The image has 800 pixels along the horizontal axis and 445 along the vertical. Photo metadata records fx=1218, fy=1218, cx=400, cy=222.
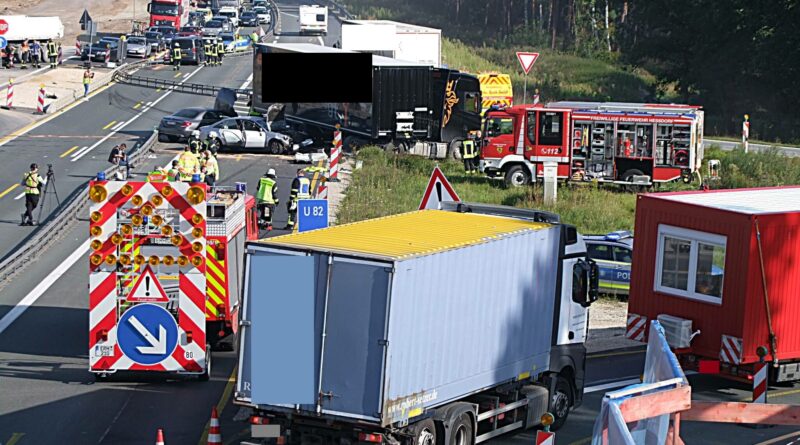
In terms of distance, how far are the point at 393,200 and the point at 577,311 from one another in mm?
18352

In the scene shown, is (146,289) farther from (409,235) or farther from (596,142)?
(596,142)

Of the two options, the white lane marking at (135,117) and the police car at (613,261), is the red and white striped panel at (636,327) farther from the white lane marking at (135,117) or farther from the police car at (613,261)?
the white lane marking at (135,117)

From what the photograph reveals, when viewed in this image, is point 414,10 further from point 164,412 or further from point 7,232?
point 164,412

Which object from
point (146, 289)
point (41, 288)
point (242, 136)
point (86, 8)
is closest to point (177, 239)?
point (146, 289)

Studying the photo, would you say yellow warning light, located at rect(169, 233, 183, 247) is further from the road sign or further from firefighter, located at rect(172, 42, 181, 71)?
firefighter, located at rect(172, 42, 181, 71)

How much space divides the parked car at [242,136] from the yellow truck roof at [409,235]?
27.3 m

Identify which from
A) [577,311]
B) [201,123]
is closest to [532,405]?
[577,311]

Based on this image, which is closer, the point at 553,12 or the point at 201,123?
the point at 201,123

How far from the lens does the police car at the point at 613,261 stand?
85.7 ft

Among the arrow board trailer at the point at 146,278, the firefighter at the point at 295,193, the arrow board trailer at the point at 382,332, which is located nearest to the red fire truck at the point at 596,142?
the firefighter at the point at 295,193

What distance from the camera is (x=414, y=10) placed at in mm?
135750

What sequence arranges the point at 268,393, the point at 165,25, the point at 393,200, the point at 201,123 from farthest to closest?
the point at 165,25 < the point at 201,123 < the point at 393,200 < the point at 268,393

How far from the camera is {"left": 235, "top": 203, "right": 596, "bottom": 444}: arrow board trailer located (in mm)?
12805

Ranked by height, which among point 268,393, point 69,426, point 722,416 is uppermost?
point 722,416
